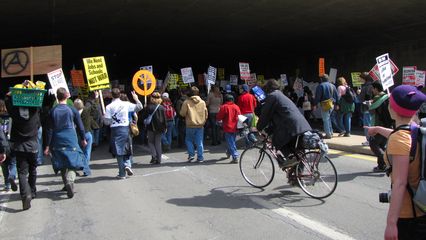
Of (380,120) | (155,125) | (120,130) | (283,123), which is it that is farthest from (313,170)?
(155,125)

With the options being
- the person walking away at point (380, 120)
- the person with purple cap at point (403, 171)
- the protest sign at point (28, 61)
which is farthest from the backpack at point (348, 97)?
the person with purple cap at point (403, 171)

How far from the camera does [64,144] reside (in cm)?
715

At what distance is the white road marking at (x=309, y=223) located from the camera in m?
4.98

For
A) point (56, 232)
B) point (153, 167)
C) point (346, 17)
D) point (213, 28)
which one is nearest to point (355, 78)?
point (346, 17)

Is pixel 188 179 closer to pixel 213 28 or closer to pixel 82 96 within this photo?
pixel 82 96

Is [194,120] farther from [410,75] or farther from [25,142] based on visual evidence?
[410,75]

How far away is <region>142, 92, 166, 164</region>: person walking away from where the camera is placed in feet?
33.4

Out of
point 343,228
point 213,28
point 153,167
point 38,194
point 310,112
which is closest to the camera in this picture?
Result: point 343,228

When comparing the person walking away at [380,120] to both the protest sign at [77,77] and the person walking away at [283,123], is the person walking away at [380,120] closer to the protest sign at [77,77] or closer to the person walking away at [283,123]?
the person walking away at [283,123]

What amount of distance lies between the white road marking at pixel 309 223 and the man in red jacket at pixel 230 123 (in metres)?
3.56

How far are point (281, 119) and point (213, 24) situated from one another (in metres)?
12.1

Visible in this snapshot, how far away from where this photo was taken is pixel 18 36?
66.7ft

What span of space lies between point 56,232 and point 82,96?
12.6 m

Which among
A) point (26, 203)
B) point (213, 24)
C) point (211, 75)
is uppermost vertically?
point (213, 24)
